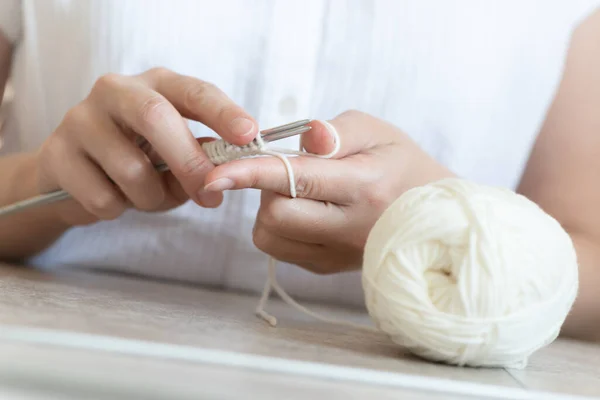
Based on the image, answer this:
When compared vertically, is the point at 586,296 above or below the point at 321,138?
below

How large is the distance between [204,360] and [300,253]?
0.22 m

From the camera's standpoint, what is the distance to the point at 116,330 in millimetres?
245

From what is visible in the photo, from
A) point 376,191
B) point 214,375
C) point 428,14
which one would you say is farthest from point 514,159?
point 214,375

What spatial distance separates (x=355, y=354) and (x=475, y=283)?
70mm

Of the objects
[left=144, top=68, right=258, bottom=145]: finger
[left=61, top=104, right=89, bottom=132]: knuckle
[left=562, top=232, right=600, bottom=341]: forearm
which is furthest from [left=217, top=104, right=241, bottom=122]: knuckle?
[left=562, top=232, right=600, bottom=341]: forearm

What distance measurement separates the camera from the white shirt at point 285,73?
1.91 feet

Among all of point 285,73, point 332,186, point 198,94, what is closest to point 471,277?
point 332,186

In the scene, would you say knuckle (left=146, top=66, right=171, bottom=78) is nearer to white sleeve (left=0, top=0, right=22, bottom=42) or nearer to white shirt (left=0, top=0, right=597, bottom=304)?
white shirt (left=0, top=0, right=597, bottom=304)

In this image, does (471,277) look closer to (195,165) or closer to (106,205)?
(195,165)

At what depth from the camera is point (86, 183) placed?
1.49 feet

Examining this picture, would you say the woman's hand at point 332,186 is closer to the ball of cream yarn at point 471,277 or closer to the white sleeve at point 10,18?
the ball of cream yarn at point 471,277

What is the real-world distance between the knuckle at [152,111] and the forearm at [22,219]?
0.55 feet

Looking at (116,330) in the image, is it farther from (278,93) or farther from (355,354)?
(278,93)

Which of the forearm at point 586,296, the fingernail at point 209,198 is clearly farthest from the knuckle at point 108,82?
the forearm at point 586,296
